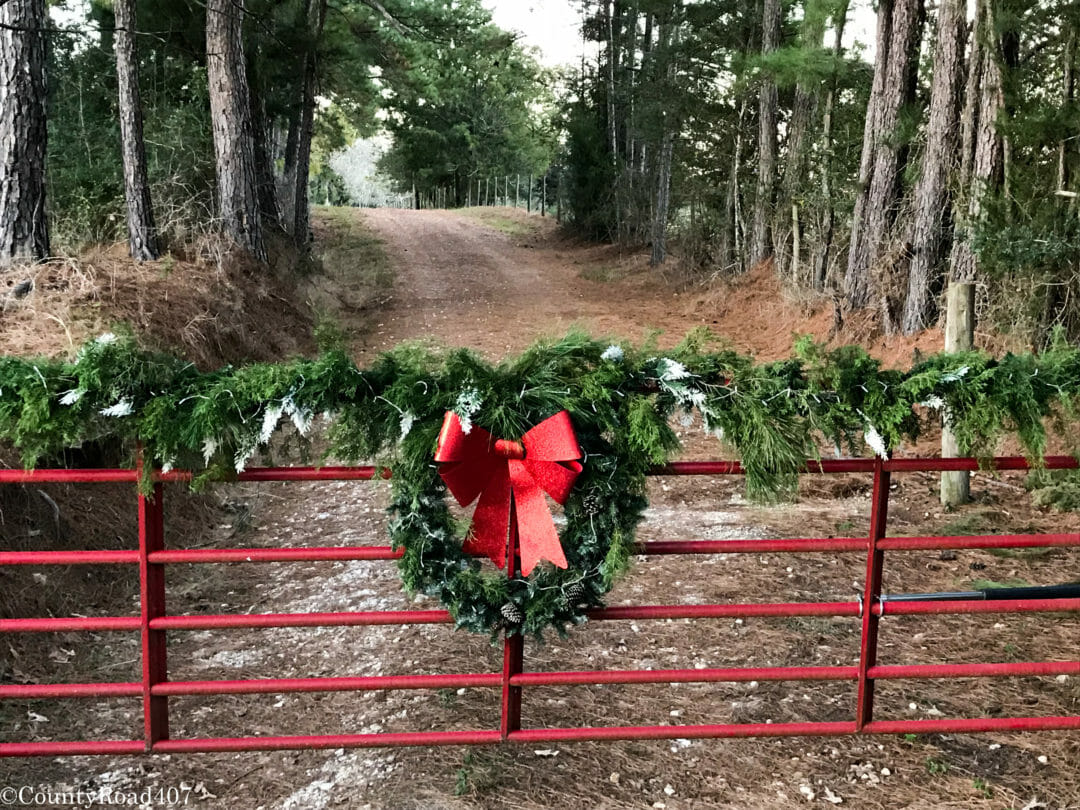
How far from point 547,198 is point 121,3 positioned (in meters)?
33.4

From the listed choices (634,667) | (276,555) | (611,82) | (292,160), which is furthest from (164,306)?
(611,82)

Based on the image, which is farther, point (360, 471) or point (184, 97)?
point (184, 97)

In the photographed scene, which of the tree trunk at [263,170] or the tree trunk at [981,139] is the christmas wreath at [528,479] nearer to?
the tree trunk at [981,139]

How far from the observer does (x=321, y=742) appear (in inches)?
131

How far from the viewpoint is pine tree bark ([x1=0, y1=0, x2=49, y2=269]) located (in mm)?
8539

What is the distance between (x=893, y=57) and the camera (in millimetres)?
12227

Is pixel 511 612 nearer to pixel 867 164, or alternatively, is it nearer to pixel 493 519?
pixel 493 519

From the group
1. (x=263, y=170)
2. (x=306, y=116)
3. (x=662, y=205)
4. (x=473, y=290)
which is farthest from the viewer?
(x=662, y=205)

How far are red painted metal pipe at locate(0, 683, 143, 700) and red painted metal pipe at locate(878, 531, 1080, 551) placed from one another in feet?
8.63

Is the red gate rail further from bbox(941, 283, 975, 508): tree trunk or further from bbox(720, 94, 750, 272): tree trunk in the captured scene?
bbox(720, 94, 750, 272): tree trunk

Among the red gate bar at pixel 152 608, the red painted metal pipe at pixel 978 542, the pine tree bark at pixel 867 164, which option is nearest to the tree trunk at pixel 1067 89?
the pine tree bark at pixel 867 164

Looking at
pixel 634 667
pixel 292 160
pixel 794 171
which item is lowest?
pixel 634 667

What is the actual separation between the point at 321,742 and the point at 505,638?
0.73 meters

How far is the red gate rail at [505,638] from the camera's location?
3.15m
